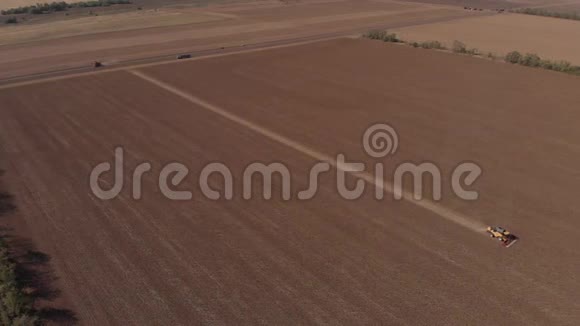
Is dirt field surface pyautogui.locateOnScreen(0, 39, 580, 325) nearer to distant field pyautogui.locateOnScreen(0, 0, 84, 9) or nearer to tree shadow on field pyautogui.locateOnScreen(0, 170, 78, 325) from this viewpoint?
tree shadow on field pyautogui.locateOnScreen(0, 170, 78, 325)

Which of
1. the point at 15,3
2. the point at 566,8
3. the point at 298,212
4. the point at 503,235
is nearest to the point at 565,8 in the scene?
the point at 566,8

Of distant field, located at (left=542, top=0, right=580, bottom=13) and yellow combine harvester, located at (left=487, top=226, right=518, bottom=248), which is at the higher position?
distant field, located at (left=542, top=0, right=580, bottom=13)

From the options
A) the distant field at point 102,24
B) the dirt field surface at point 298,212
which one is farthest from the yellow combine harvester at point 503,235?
the distant field at point 102,24

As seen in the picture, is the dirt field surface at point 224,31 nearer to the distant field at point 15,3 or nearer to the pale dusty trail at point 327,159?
the pale dusty trail at point 327,159

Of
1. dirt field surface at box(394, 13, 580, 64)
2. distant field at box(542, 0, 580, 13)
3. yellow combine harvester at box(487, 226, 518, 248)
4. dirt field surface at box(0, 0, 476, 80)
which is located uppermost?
dirt field surface at box(0, 0, 476, 80)

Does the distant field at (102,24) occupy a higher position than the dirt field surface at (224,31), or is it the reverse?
the distant field at (102,24)

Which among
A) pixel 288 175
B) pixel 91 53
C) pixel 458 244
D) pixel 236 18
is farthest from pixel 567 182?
pixel 236 18

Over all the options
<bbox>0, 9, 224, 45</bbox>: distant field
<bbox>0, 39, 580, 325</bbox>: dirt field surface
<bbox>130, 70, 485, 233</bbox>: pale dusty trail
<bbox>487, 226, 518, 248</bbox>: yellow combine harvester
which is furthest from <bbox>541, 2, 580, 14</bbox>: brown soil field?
<bbox>487, 226, 518, 248</bbox>: yellow combine harvester
